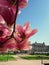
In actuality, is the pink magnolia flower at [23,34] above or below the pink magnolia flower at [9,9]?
below

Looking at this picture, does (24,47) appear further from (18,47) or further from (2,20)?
(2,20)

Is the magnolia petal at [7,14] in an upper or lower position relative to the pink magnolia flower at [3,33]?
upper

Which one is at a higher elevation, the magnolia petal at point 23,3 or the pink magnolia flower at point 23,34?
the magnolia petal at point 23,3

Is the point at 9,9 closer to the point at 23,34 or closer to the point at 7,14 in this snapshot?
the point at 7,14

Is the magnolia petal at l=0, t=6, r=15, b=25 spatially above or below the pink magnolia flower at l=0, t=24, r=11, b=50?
above

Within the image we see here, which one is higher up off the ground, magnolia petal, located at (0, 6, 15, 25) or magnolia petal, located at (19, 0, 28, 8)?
magnolia petal, located at (19, 0, 28, 8)

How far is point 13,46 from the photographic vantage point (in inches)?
33.8

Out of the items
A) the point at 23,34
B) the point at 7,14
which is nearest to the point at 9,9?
the point at 7,14

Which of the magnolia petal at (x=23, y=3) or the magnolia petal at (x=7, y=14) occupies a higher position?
the magnolia petal at (x=23, y=3)

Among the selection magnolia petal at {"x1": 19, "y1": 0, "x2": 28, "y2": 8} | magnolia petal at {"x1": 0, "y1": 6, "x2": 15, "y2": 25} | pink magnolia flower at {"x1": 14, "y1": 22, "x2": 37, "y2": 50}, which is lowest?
pink magnolia flower at {"x1": 14, "y1": 22, "x2": 37, "y2": 50}

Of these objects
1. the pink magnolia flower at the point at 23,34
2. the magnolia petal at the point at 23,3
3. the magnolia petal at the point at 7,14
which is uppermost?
the magnolia petal at the point at 23,3

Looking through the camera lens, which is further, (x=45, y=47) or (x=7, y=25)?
(x=45, y=47)

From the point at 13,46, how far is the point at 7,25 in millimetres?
97

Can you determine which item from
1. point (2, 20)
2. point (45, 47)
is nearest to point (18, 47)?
point (2, 20)
